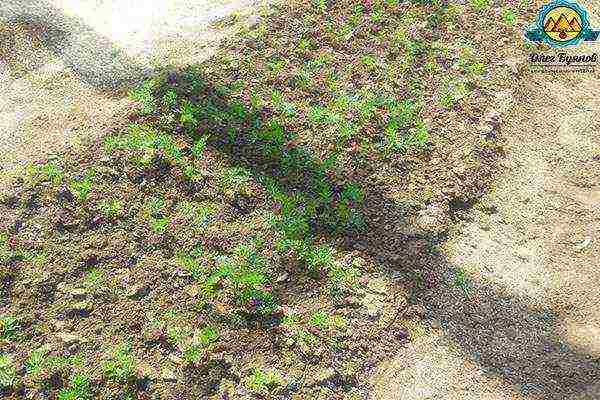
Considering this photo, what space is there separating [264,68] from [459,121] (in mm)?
2333

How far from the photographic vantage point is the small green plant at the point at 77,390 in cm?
407

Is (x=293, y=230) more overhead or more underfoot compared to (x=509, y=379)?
more overhead

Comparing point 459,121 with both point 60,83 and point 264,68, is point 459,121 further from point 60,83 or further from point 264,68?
point 60,83

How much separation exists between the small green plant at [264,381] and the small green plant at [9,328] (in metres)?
1.91

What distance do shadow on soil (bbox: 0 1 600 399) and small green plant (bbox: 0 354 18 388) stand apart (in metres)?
2.60

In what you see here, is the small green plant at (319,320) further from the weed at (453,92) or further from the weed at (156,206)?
the weed at (453,92)

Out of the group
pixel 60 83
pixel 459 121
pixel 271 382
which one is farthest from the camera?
pixel 60 83

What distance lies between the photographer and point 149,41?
709 cm

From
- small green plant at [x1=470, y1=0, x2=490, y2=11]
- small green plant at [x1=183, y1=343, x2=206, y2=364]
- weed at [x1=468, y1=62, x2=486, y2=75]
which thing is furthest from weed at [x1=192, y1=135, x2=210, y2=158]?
small green plant at [x1=470, y1=0, x2=490, y2=11]

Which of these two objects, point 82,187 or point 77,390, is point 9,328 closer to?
point 77,390

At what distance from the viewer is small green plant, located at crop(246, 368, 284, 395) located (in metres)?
4.16

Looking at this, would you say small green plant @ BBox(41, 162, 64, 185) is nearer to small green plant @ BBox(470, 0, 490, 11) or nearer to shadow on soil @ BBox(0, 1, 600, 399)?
shadow on soil @ BBox(0, 1, 600, 399)

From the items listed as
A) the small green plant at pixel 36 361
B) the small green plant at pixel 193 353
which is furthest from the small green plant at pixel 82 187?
the small green plant at pixel 193 353

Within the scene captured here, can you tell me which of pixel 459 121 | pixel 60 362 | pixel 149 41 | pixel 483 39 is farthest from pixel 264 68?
pixel 60 362
